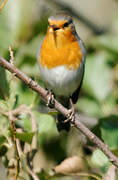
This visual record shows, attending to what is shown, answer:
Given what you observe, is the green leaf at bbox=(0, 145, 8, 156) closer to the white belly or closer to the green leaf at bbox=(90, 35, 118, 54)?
the white belly

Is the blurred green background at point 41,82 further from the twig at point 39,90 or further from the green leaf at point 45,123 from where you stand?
the twig at point 39,90

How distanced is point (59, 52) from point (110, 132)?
1.16 m

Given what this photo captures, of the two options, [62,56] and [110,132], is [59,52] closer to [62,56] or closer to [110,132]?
[62,56]

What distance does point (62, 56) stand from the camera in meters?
4.09

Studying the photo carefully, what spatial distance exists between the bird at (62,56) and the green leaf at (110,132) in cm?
62

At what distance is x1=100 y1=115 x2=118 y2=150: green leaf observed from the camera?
3.22m

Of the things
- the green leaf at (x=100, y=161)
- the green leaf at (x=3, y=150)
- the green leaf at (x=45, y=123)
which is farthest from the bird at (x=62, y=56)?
the green leaf at (x=3, y=150)

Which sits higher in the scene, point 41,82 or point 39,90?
point 39,90

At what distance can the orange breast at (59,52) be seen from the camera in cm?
408

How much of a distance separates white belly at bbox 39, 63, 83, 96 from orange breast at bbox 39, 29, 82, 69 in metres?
0.05

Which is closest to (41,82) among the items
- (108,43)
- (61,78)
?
(61,78)

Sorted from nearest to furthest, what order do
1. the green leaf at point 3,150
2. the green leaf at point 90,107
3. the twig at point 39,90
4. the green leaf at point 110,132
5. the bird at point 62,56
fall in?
the twig at point 39,90 < the green leaf at point 3,150 < the green leaf at point 110,132 < the bird at point 62,56 < the green leaf at point 90,107

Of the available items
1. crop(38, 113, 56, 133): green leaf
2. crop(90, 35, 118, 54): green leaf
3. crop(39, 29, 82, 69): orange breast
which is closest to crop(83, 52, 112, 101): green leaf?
crop(90, 35, 118, 54): green leaf

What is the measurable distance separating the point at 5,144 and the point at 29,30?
75.0 inches
